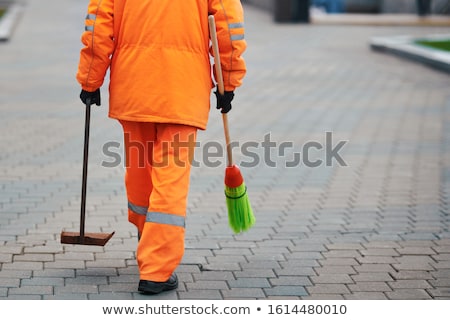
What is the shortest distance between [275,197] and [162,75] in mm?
2601

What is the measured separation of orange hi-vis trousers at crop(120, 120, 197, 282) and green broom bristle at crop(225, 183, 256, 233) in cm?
41

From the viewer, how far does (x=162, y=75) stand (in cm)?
482

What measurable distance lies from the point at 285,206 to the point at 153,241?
89.1 inches

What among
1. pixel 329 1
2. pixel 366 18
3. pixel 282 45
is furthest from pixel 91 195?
pixel 329 1

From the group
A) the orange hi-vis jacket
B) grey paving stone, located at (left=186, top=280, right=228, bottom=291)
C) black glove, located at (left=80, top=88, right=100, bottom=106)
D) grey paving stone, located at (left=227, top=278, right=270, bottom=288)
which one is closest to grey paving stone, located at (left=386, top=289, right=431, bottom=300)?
grey paving stone, located at (left=227, top=278, right=270, bottom=288)

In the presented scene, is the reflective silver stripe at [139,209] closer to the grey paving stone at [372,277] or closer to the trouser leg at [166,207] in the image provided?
the trouser leg at [166,207]

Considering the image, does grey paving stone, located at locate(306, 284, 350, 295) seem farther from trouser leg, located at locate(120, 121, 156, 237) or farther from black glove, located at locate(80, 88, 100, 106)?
black glove, located at locate(80, 88, 100, 106)

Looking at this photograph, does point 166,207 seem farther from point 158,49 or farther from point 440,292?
point 440,292

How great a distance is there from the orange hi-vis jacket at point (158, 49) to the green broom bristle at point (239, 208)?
20.4 inches

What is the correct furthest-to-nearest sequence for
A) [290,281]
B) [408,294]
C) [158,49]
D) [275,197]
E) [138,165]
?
[275,197], [290,281], [138,165], [408,294], [158,49]

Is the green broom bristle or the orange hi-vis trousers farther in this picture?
the green broom bristle

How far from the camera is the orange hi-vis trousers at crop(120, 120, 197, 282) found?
4.82m

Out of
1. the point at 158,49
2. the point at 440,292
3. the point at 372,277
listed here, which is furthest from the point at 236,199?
the point at 440,292

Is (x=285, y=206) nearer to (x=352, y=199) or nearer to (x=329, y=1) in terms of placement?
(x=352, y=199)
